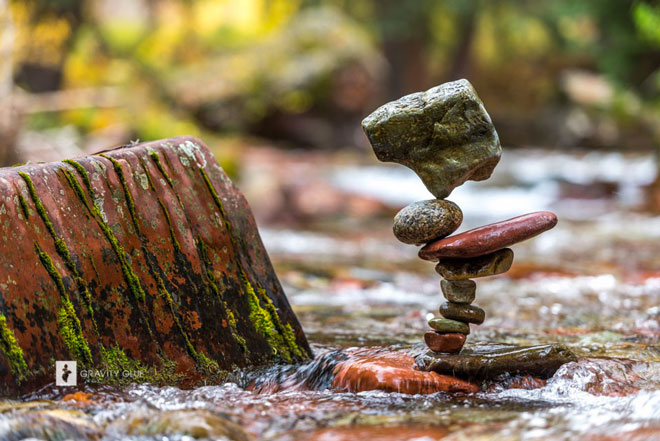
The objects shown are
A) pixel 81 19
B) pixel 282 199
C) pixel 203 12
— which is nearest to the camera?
pixel 282 199

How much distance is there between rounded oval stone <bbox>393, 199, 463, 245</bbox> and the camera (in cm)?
337

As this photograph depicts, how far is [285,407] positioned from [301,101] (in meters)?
18.3

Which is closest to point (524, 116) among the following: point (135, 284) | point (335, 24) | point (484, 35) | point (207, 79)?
point (484, 35)

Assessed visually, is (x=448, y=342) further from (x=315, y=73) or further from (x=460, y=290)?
(x=315, y=73)

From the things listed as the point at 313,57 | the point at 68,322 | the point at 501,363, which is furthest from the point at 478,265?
the point at 313,57

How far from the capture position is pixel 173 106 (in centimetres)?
2100

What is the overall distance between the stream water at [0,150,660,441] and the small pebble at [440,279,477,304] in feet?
1.20

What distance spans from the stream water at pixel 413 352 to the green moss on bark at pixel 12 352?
11 centimetres

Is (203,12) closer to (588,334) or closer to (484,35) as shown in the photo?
(484,35)

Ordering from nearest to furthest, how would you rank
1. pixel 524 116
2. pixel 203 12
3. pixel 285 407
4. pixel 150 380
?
pixel 285 407, pixel 150 380, pixel 524 116, pixel 203 12

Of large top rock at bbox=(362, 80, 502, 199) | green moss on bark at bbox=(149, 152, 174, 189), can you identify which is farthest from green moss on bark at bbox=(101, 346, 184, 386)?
large top rock at bbox=(362, 80, 502, 199)

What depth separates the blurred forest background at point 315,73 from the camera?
16297 millimetres

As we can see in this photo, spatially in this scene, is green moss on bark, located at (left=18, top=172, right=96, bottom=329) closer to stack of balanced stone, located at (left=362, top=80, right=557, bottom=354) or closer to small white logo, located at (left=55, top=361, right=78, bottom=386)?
small white logo, located at (left=55, top=361, right=78, bottom=386)

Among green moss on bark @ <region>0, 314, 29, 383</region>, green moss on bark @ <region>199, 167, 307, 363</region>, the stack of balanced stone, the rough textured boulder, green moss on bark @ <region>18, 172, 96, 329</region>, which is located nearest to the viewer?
green moss on bark @ <region>0, 314, 29, 383</region>
